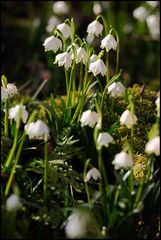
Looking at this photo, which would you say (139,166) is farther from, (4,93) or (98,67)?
(4,93)

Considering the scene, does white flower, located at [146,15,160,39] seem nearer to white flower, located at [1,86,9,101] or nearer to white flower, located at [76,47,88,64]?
white flower, located at [76,47,88,64]

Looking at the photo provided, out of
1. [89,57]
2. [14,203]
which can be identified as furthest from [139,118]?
[14,203]

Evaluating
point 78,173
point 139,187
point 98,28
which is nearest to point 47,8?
point 98,28

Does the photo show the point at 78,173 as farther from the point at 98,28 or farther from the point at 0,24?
the point at 0,24

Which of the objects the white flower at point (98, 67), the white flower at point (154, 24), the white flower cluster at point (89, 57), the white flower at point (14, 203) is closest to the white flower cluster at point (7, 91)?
the white flower cluster at point (89, 57)

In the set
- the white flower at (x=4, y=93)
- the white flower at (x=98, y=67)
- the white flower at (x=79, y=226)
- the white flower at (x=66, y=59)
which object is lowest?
the white flower at (x=79, y=226)

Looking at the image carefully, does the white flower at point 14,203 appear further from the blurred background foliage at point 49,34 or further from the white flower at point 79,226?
the blurred background foliage at point 49,34
